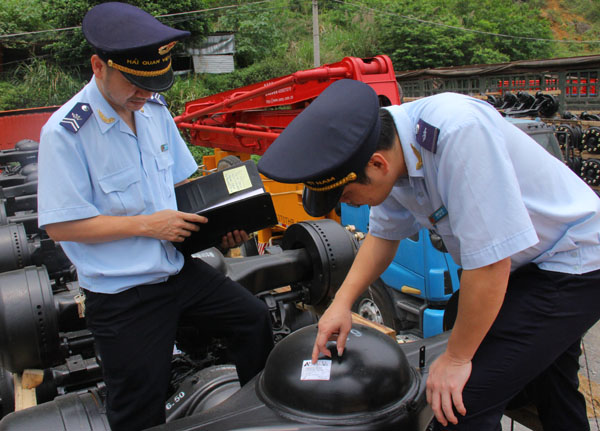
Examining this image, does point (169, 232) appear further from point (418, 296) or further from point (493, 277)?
point (418, 296)

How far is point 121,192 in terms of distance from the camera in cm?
191

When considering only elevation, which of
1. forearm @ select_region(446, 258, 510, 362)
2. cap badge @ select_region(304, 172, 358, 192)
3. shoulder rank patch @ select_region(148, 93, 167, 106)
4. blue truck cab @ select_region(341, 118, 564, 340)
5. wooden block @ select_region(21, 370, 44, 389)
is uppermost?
shoulder rank patch @ select_region(148, 93, 167, 106)

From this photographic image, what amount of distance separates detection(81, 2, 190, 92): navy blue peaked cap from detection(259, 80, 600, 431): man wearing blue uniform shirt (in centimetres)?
67

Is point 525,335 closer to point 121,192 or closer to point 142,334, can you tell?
point 142,334

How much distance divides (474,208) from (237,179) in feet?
3.68

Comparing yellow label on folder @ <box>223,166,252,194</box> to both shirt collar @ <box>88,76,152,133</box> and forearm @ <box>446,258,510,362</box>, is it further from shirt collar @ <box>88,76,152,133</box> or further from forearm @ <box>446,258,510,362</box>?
forearm @ <box>446,258,510,362</box>

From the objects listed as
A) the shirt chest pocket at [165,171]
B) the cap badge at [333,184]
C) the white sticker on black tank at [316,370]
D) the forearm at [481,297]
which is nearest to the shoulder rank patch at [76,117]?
the shirt chest pocket at [165,171]

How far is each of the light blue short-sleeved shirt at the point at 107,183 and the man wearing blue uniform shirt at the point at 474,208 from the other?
695mm

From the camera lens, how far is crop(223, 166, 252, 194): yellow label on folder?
7.04ft

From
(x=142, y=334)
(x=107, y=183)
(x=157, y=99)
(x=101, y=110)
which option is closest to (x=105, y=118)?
(x=101, y=110)

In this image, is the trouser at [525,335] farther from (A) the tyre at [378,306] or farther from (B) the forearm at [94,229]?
(A) the tyre at [378,306]

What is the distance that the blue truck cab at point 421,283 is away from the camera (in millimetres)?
3916

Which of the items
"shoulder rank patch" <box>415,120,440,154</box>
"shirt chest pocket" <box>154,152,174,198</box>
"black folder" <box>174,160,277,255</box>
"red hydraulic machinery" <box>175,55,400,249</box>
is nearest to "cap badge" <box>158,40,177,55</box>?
"shirt chest pocket" <box>154,152,174,198</box>

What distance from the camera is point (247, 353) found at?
2.29m
